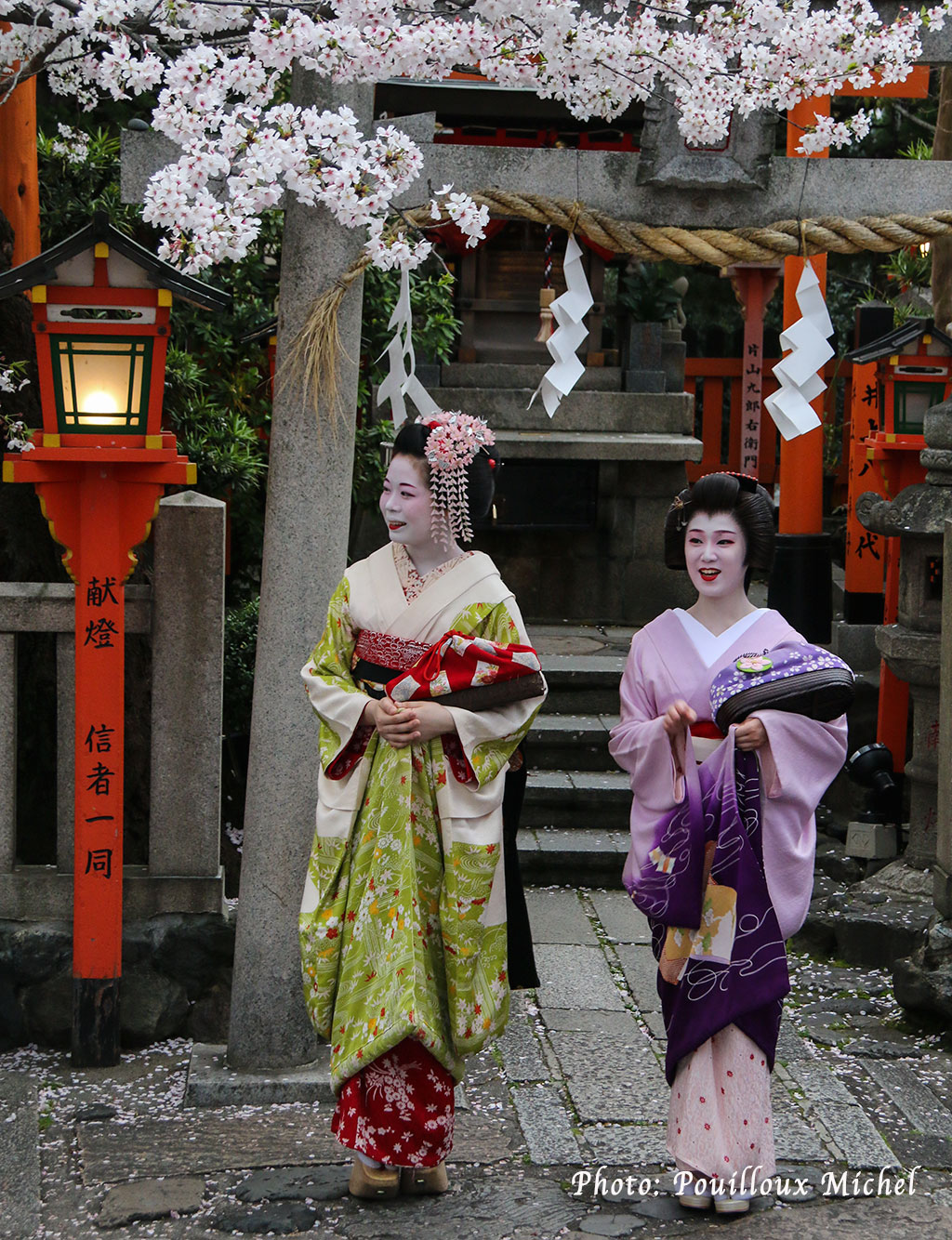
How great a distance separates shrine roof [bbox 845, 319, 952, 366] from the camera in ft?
24.7

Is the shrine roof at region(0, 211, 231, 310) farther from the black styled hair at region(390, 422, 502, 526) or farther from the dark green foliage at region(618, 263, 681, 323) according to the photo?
the dark green foliage at region(618, 263, 681, 323)

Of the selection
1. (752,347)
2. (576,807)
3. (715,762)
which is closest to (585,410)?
(752,347)

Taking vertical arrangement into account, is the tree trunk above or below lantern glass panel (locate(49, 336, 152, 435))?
above

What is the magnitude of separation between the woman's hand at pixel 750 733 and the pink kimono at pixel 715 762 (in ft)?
0.07

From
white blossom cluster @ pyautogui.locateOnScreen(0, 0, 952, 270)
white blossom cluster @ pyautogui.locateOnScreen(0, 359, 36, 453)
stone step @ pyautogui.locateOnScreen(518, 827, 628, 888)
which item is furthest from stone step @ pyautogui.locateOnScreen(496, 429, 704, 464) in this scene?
white blossom cluster @ pyautogui.locateOnScreen(0, 0, 952, 270)

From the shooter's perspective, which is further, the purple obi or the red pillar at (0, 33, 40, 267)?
the red pillar at (0, 33, 40, 267)

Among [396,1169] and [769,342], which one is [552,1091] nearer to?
[396,1169]

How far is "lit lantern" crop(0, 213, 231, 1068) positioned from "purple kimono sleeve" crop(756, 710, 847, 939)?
227 centimetres

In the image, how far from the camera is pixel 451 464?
4258mm

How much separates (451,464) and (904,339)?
163 inches

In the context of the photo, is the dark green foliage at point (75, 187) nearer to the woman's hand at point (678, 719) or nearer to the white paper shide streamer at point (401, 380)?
the white paper shide streamer at point (401, 380)

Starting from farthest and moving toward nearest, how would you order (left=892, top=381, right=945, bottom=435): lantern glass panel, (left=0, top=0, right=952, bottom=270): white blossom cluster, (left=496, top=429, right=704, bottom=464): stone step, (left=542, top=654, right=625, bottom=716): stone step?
1. (left=496, top=429, right=704, bottom=464): stone step
2. (left=542, top=654, right=625, bottom=716): stone step
3. (left=892, top=381, right=945, bottom=435): lantern glass panel
4. (left=0, top=0, right=952, bottom=270): white blossom cluster

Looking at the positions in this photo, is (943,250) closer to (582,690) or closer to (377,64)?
(582,690)

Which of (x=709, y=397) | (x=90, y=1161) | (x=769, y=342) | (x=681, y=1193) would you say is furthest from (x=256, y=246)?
(x=769, y=342)
